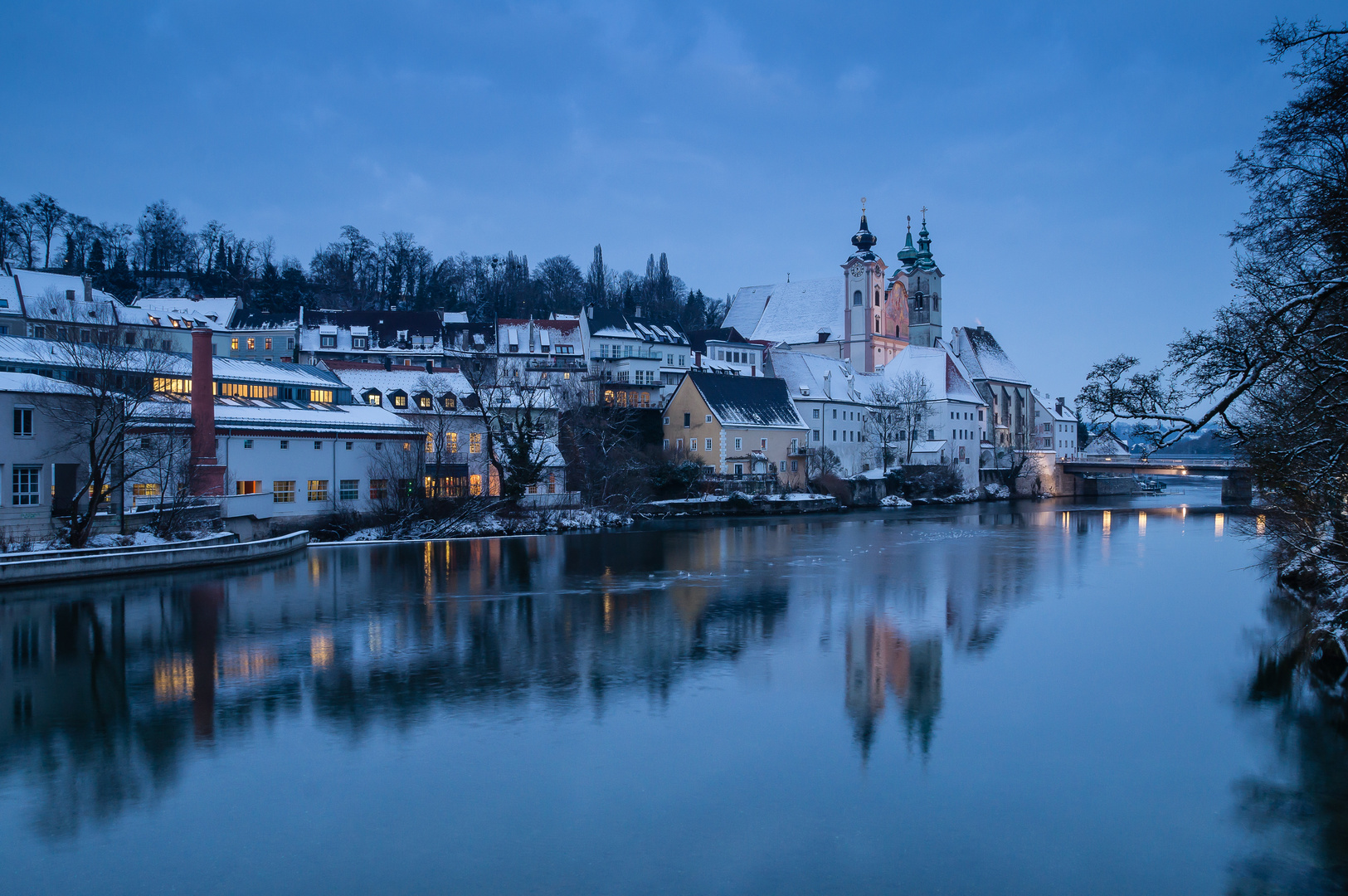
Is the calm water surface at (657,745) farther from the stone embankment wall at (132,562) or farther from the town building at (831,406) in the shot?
the town building at (831,406)

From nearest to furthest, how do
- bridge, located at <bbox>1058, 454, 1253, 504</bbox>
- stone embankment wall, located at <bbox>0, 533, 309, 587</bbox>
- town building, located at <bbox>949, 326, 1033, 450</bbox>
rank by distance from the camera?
stone embankment wall, located at <bbox>0, 533, 309, 587</bbox>
bridge, located at <bbox>1058, 454, 1253, 504</bbox>
town building, located at <bbox>949, 326, 1033, 450</bbox>

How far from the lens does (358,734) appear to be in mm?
11828

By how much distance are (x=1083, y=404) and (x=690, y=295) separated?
121515mm

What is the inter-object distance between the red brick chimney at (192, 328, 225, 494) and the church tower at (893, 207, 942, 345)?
229ft

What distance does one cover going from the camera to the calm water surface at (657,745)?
8289 millimetres

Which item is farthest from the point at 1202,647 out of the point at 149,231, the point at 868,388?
the point at 149,231

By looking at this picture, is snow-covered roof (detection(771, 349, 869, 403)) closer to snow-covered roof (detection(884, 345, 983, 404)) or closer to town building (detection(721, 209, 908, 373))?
snow-covered roof (detection(884, 345, 983, 404))

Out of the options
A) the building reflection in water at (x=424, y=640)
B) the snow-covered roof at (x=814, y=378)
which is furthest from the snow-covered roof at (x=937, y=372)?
the building reflection in water at (x=424, y=640)

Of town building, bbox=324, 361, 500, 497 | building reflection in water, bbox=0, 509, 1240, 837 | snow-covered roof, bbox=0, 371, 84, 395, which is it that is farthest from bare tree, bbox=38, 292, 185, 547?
town building, bbox=324, 361, 500, 497

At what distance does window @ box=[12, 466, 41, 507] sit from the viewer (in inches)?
1099

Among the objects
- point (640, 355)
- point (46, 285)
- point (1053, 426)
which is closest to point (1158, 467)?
point (1053, 426)

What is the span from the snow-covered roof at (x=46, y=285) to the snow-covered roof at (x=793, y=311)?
180 ft

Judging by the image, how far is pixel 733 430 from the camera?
190 ft

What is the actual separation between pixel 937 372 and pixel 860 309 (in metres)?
13.5
